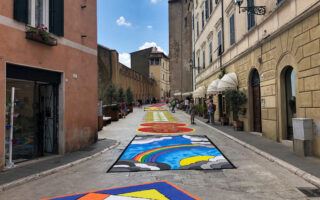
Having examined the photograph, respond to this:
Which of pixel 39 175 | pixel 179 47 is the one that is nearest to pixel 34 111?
pixel 39 175

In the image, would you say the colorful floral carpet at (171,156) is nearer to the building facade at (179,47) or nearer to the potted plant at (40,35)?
the potted plant at (40,35)

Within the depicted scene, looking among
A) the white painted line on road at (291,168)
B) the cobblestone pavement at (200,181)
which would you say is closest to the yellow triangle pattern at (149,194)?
the cobblestone pavement at (200,181)

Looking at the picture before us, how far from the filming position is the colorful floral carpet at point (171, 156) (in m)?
8.16

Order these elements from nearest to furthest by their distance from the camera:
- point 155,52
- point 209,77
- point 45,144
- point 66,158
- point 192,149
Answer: point 66,158
point 45,144
point 192,149
point 209,77
point 155,52

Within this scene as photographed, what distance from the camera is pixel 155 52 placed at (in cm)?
8531

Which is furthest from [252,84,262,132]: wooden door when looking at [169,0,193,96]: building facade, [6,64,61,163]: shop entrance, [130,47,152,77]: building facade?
[130,47,152,77]: building facade

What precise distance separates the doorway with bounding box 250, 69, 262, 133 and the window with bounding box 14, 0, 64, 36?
9.69m

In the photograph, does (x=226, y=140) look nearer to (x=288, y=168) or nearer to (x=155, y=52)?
(x=288, y=168)

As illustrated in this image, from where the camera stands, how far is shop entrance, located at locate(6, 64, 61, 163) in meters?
8.64

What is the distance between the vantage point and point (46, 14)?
9.82 metres

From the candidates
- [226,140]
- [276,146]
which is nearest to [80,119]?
[226,140]

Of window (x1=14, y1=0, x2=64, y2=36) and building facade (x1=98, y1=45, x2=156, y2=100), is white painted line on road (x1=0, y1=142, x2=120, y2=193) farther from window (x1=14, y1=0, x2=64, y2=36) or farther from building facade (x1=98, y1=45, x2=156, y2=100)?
building facade (x1=98, y1=45, x2=156, y2=100)

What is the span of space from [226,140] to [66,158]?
7124 mm

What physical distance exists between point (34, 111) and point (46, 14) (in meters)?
3.24
